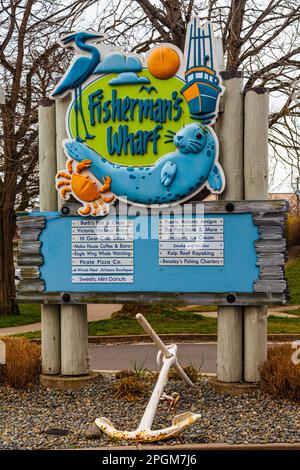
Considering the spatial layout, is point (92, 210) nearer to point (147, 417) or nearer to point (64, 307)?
point (64, 307)

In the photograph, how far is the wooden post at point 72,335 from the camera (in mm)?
8141

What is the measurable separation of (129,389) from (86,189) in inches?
90.1

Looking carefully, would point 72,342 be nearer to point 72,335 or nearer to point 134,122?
point 72,335

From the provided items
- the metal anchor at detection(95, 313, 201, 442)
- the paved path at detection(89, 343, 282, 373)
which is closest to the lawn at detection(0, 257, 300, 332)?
the paved path at detection(89, 343, 282, 373)

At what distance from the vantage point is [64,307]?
26.8ft

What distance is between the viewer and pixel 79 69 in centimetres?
805

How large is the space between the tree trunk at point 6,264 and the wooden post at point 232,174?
11.6m

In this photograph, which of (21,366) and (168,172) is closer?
(168,172)

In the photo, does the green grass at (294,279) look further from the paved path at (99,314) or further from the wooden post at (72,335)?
the wooden post at (72,335)

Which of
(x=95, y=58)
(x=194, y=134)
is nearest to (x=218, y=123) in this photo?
(x=194, y=134)

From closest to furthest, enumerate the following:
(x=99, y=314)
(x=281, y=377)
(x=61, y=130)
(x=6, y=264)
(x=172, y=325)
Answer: (x=281, y=377)
(x=61, y=130)
(x=172, y=325)
(x=6, y=264)
(x=99, y=314)

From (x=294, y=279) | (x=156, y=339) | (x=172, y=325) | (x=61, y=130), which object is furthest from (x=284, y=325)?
(x=294, y=279)

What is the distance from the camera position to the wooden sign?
7.52 meters

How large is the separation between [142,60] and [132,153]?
3.43 ft
